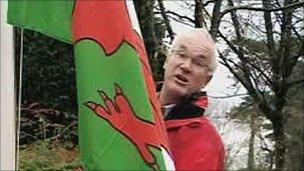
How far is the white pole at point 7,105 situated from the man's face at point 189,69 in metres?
0.36

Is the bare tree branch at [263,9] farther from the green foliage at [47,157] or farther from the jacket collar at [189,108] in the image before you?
the jacket collar at [189,108]

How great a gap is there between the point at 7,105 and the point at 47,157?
4360mm

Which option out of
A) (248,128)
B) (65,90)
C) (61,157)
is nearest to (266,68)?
(248,128)

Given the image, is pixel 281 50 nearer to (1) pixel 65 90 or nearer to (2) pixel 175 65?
(1) pixel 65 90

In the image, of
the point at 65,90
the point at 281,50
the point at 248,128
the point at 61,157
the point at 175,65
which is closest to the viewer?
the point at 175,65

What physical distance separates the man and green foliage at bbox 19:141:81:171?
401 cm

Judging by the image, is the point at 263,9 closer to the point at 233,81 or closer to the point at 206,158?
the point at 233,81

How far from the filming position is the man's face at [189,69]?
6.39 ft

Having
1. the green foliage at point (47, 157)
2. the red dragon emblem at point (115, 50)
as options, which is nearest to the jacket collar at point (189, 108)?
the red dragon emblem at point (115, 50)

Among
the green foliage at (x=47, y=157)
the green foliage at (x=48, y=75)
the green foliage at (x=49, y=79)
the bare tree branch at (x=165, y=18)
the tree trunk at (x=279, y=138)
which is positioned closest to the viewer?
the green foliage at (x=47, y=157)

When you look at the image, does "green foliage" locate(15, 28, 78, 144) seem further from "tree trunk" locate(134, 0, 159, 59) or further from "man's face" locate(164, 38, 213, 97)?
"man's face" locate(164, 38, 213, 97)

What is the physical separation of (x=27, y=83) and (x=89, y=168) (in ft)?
18.8

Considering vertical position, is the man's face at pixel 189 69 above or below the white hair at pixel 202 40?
below

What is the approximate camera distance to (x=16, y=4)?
1.89 metres
